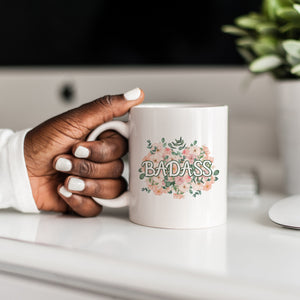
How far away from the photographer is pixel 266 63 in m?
0.64

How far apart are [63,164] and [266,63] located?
0.33 meters

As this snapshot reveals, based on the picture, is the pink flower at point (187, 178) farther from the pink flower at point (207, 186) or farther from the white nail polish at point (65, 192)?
the white nail polish at point (65, 192)

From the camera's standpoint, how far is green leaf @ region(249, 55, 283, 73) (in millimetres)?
626

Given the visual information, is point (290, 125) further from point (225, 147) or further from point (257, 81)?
point (257, 81)

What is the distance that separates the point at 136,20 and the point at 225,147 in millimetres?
637

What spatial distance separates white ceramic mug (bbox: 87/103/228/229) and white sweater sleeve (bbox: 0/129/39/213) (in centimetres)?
13

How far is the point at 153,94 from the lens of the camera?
103cm

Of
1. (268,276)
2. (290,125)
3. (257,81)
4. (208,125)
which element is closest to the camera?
(268,276)

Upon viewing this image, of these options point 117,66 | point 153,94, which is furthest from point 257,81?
point 117,66

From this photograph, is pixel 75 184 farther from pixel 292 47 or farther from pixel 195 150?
pixel 292 47

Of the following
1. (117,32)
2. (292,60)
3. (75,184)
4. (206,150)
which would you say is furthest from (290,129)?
(117,32)

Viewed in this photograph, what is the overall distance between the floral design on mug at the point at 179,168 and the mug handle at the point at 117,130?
5cm

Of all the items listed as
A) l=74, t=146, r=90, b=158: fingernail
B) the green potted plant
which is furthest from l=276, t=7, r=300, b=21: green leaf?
l=74, t=146, r=90, b=158: fingernail

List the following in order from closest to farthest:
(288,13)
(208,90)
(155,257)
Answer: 1. (155,257)
2. (288,13)
3. (208,90)
